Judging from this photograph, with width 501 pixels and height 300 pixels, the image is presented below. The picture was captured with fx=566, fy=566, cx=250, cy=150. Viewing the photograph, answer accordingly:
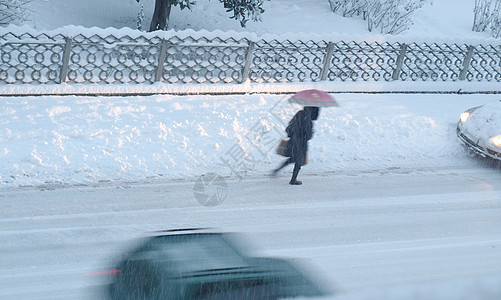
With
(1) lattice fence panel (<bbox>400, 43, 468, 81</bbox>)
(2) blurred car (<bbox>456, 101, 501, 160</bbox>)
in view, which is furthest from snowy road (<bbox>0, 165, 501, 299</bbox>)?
(1) lattice fence panel (<bbox>400, 43, 468, 81</bbox>)

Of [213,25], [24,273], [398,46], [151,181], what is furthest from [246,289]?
[213,25]

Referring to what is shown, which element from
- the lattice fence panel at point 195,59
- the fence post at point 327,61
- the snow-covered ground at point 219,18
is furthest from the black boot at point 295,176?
the snow-covered ground at point 219,18

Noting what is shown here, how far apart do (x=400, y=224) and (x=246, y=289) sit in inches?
197

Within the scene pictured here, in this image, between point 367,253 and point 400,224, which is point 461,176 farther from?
point 367,253

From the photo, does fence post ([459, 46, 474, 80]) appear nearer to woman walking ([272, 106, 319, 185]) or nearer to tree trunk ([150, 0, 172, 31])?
woman walking ([272, 106, 319, 185])

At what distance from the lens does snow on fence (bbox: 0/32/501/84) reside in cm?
1285

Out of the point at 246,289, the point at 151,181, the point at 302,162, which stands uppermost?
the point at 246,289

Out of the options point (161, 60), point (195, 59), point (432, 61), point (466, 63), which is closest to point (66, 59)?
point (161, 60)

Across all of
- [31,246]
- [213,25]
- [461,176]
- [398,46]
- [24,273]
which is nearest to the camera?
[24,273]

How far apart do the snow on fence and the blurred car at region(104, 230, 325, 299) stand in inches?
383

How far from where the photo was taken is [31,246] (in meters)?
6.52

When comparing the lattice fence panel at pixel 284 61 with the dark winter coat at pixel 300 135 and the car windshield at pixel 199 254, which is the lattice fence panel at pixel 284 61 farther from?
the car windshield at pixel 199 254

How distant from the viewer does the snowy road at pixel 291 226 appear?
20.3ft

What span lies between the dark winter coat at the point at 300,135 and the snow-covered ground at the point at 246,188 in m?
0.55
